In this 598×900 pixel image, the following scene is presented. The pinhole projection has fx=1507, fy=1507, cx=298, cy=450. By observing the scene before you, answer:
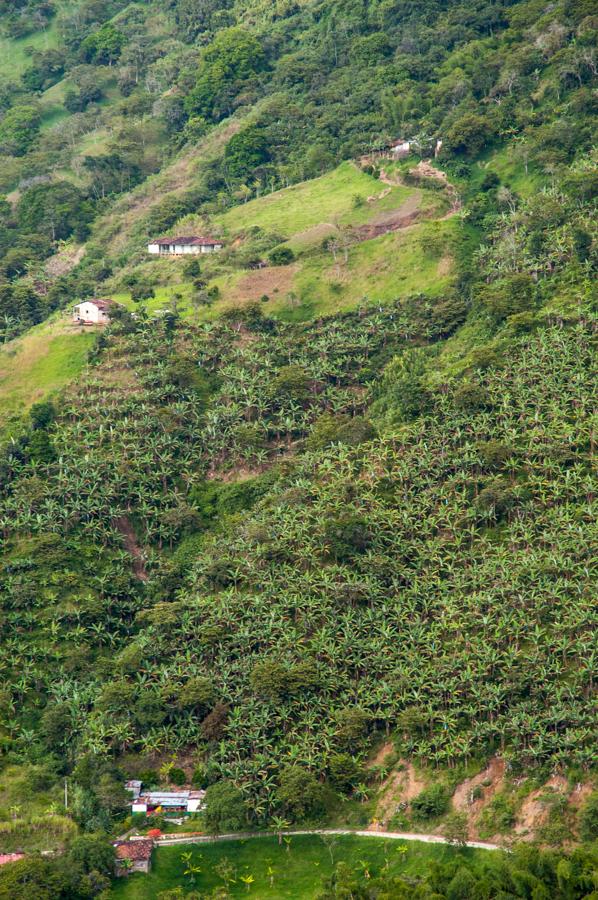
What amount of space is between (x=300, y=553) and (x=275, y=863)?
28591mm

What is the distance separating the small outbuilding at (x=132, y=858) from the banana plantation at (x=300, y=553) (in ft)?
28.2

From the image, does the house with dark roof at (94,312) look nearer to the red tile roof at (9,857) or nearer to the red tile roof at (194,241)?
the red tile roof at (194,241)

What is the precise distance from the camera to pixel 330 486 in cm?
13162

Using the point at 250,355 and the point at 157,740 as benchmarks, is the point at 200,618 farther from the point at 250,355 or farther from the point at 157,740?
the point at 250,355

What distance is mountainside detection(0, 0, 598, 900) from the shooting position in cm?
10938

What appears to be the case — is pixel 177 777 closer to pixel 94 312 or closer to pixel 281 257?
pixel 94 312

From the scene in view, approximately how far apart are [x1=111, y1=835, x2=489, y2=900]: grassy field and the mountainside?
6.94 ft

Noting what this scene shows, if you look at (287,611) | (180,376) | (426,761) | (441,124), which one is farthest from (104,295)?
(426,761)

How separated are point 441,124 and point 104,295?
45986 millimetres

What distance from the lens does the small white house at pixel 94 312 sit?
158875mm

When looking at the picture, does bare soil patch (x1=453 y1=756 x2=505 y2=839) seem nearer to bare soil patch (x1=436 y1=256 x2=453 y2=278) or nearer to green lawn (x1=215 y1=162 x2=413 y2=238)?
bare soil patch (x1=436 y1=256 x2=453 y2=278)

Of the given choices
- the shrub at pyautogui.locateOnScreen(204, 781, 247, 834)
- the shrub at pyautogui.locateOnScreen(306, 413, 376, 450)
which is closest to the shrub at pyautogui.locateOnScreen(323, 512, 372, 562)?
the shrub at pyautogui.locateOnScreen(306, 413, 376, 450)

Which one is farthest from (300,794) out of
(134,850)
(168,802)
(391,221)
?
(391,221)

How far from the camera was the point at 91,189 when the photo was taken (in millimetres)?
199875
